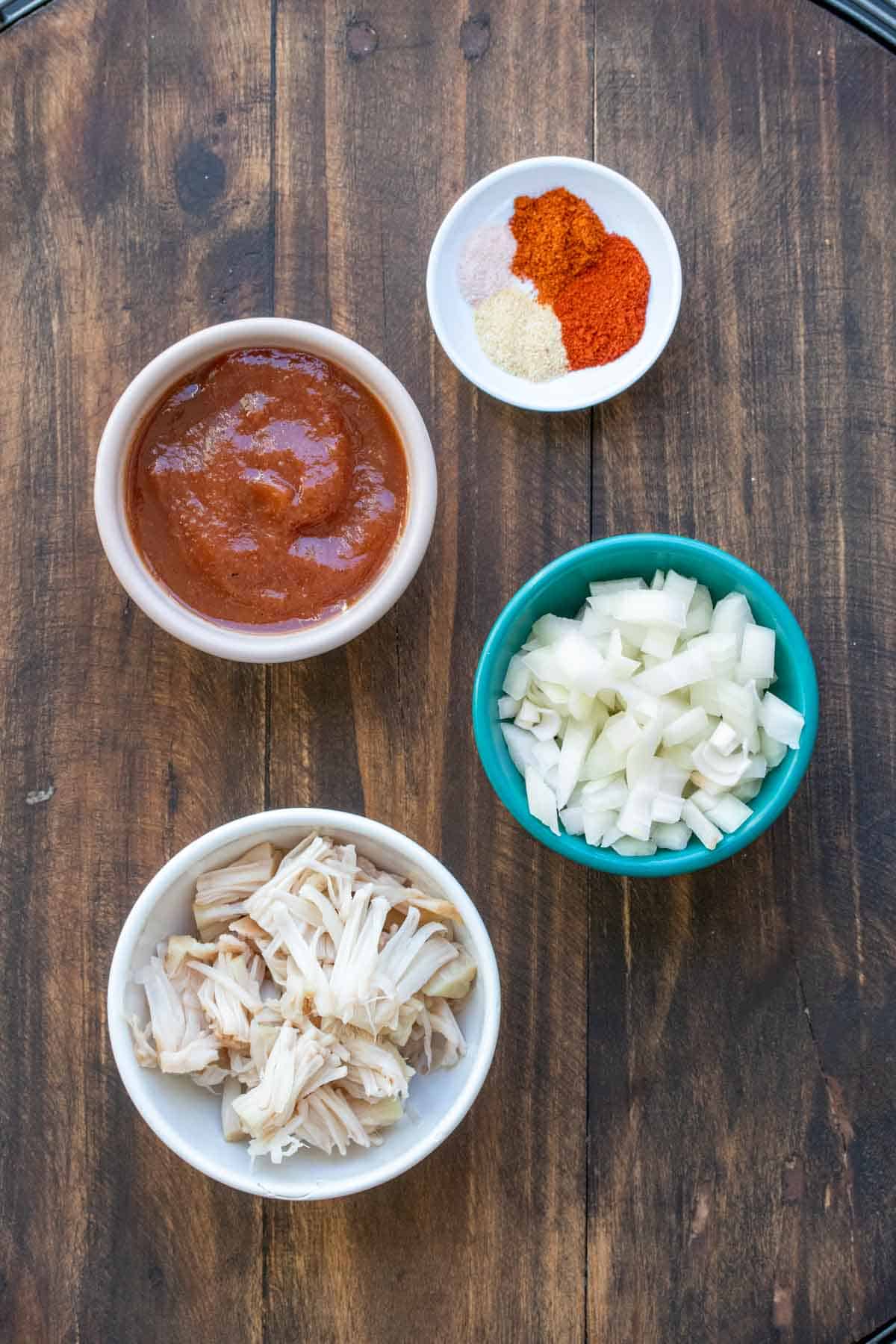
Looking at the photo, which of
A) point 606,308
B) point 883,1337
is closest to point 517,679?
point 606,308

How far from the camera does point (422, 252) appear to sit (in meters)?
1.68

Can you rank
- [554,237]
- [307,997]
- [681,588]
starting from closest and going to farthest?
1. [307,997]
2. [681,588]
3. [554,237]

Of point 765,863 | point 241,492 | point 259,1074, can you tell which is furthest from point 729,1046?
point 241,492

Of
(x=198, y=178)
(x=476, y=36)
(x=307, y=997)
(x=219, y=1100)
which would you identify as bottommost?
(x=219, y=1100)

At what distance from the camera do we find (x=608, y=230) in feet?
5.49

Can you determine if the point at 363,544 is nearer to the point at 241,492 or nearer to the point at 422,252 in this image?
the point at 241,492

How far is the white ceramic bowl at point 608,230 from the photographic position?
1.63m

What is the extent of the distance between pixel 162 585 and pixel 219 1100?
0.67 meters

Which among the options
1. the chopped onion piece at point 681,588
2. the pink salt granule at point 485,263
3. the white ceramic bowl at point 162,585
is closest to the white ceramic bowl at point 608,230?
the pink salt granule at point 485,263

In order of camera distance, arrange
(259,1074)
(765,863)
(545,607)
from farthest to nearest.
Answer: (765,863), (545,607), (259,1074)

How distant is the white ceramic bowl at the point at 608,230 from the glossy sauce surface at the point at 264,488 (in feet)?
0.65

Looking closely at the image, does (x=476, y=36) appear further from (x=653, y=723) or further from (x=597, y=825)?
(x=597, y=825)

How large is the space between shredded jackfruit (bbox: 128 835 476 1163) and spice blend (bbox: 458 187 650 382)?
0.74m

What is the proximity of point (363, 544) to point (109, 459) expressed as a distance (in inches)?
13.2
